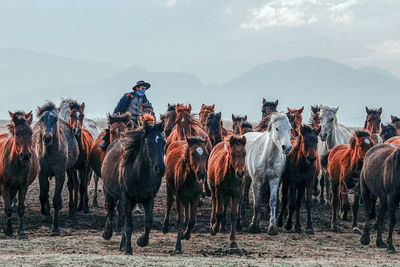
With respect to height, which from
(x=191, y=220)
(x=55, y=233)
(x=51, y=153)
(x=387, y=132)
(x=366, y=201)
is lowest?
(x=55, y=233)

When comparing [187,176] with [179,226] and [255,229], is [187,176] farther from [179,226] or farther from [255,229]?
[255,229]

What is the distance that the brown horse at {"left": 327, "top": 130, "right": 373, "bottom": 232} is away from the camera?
37.0 feet

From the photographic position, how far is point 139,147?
27.0 feet

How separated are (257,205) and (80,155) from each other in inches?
180

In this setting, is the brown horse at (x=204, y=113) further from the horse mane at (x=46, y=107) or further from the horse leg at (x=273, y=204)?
the horse mane at (x=46, y=107)

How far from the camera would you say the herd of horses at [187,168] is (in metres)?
8.24

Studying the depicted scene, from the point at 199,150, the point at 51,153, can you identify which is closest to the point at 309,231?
the point at 199,150

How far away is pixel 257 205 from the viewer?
10789mm

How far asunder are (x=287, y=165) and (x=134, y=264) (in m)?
5.27

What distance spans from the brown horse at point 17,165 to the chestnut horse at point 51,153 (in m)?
0.36

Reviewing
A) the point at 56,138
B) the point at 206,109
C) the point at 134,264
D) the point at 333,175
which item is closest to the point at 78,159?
the point at 56,138

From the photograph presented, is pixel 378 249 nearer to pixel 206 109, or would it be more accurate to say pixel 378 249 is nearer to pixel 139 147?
pixel 139 147

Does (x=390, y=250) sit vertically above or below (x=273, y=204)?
below

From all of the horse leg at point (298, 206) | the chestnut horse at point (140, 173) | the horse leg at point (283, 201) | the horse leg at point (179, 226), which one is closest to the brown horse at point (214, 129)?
the horse leg at point (283, 201)
